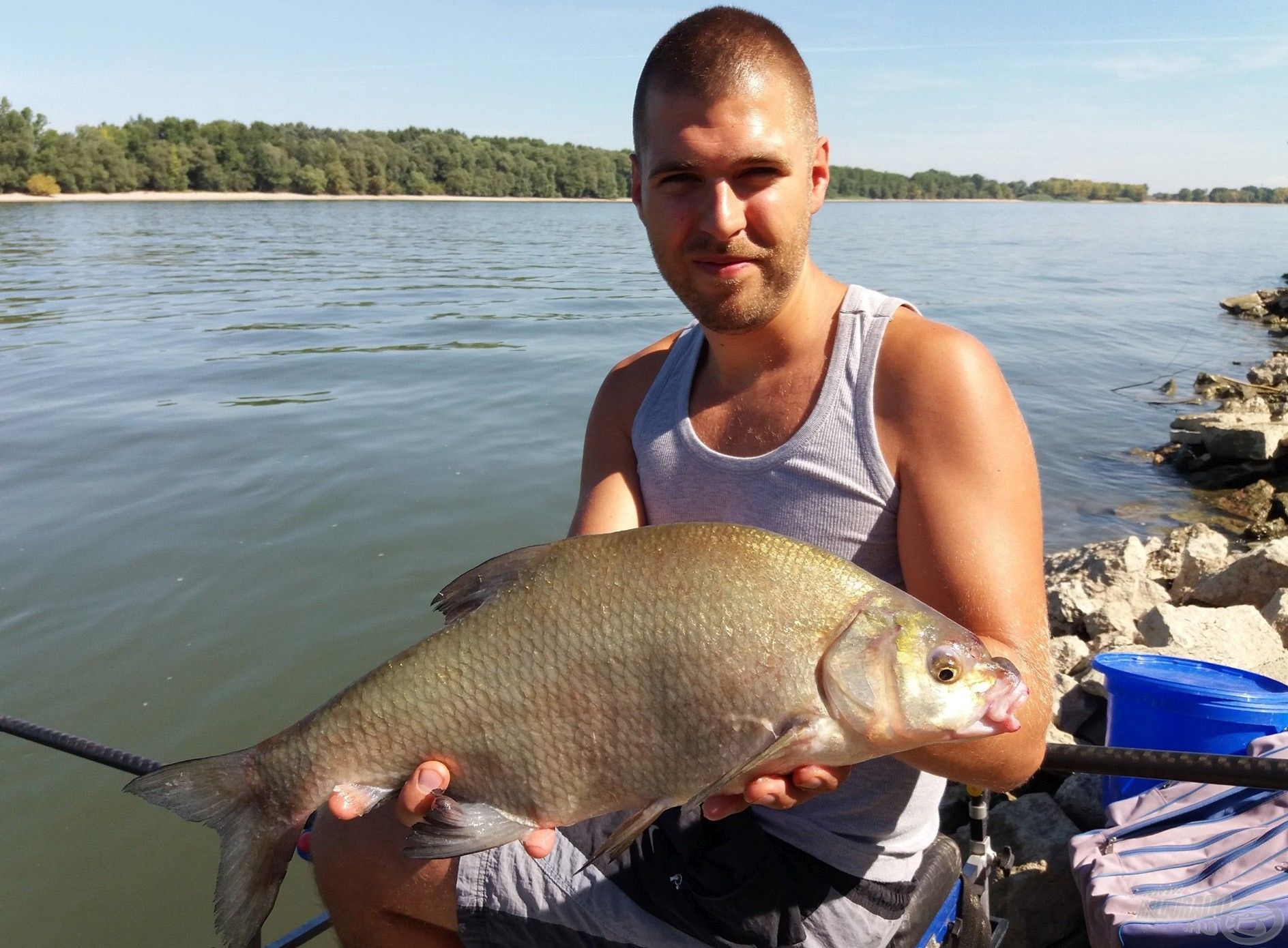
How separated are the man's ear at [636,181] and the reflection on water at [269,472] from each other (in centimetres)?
114

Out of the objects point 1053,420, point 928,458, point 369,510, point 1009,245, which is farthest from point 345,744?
point 1009,245

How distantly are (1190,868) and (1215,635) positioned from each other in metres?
2.64

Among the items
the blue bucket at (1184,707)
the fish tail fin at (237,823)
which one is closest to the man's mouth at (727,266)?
the fish tail fin at (237,823)

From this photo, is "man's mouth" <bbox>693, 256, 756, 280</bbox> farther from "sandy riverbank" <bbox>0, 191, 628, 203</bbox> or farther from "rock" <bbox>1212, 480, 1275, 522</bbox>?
"sandy riverbank" <bbox>0, 191, 628, 203</bbox>

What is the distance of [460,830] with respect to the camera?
190cm

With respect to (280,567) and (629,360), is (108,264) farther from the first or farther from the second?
(629,360)

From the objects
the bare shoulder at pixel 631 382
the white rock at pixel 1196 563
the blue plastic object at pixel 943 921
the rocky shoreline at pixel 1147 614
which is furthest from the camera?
the white rock at pixel 1196 563

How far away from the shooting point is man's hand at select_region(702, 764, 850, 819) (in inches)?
70.9

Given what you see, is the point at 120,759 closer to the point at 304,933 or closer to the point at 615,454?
the point at 304,933

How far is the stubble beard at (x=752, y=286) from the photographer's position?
255cm

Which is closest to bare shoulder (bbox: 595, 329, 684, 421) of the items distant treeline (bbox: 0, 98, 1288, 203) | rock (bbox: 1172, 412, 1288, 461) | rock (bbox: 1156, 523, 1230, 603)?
rock (bbox: 1156, 523, 1230, 603)

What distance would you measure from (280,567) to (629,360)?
4942 mm

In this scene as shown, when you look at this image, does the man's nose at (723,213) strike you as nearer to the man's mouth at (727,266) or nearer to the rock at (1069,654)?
the man's mouth at (727,266)

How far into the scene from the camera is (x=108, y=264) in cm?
2850
